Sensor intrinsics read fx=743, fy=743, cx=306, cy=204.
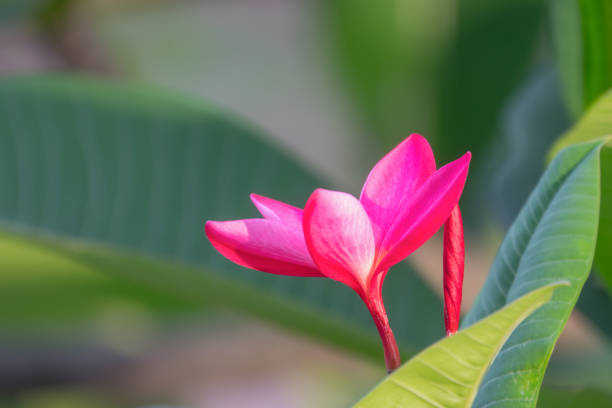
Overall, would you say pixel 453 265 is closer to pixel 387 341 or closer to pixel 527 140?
pixel 387 341

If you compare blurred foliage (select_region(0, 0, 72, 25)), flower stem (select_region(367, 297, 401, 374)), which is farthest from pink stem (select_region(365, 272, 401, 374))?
blurred foliage (select_region(0, 0, 72, 25))

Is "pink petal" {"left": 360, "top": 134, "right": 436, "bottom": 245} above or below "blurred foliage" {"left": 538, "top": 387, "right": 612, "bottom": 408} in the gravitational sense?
above

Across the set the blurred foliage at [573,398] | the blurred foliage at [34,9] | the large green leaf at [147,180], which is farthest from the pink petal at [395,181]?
the blurred foliage at [34,9]

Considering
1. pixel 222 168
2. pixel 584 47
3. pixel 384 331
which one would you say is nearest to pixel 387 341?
pixel 384 331

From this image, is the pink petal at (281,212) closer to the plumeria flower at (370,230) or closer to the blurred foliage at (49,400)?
the plumeria flower at (370,230)

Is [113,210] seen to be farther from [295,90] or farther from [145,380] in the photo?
[295,90]

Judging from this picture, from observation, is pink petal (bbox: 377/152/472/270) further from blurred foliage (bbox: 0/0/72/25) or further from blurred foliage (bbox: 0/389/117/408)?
blurred foliage (bbox: 0/389/117/408)

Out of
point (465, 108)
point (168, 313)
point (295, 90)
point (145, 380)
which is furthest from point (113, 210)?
point (295, 90)
